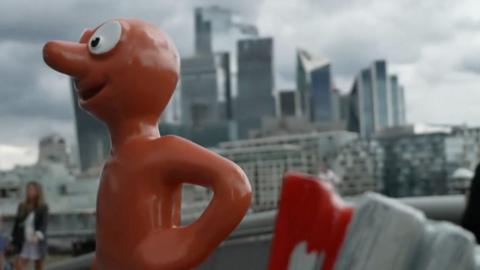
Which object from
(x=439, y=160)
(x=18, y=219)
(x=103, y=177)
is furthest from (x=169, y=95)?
(x=439, y=160)

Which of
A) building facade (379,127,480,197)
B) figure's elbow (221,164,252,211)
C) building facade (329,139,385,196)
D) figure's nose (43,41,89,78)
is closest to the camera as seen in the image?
figure's elbow (221,164,252,211)

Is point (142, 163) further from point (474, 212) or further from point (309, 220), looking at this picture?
point (474, 212)

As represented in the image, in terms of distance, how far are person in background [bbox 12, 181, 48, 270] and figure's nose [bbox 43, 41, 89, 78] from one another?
297cm

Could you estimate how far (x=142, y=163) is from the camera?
2.18 meters

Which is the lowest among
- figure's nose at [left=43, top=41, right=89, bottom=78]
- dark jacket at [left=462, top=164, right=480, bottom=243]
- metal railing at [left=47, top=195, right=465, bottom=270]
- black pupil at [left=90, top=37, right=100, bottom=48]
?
metal railing at [left=47, top=195, right=465, bottom=270]

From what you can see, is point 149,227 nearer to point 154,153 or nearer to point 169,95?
point 154,153

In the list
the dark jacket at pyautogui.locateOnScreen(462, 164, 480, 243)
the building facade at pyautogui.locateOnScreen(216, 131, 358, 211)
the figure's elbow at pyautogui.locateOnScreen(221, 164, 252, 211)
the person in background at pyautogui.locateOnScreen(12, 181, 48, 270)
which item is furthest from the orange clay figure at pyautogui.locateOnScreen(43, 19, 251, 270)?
the building facade at pyautogui.locateOnScreen(216, 131, 358, 211)

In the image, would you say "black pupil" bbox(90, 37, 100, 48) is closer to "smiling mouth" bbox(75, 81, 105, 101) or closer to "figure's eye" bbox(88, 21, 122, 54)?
"figure's eye" bbox(88, 21, 122, 54)

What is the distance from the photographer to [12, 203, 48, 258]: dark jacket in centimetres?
510

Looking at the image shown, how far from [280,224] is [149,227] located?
0.46 meters

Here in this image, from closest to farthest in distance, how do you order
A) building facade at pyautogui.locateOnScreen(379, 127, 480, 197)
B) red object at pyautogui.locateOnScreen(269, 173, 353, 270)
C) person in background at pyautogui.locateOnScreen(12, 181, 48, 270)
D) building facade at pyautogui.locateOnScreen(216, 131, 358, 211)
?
red object at pyautogui.locateOnScreen(269, 173, 353, 270)
person in background at pyautogui.locateOnScreen(12, 181, 48, 270)
building facade at pyautogui.locateOnScreen(216, 131, 358, 211)
building facade at pyautogui.locateOnScreen(379, 127, 480, 197)

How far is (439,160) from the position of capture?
47000 mm

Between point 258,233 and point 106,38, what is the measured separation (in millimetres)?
2498

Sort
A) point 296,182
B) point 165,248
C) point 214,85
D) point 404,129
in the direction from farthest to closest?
point 214,85 < point 404,129 < point 165,248 < point 296,182
